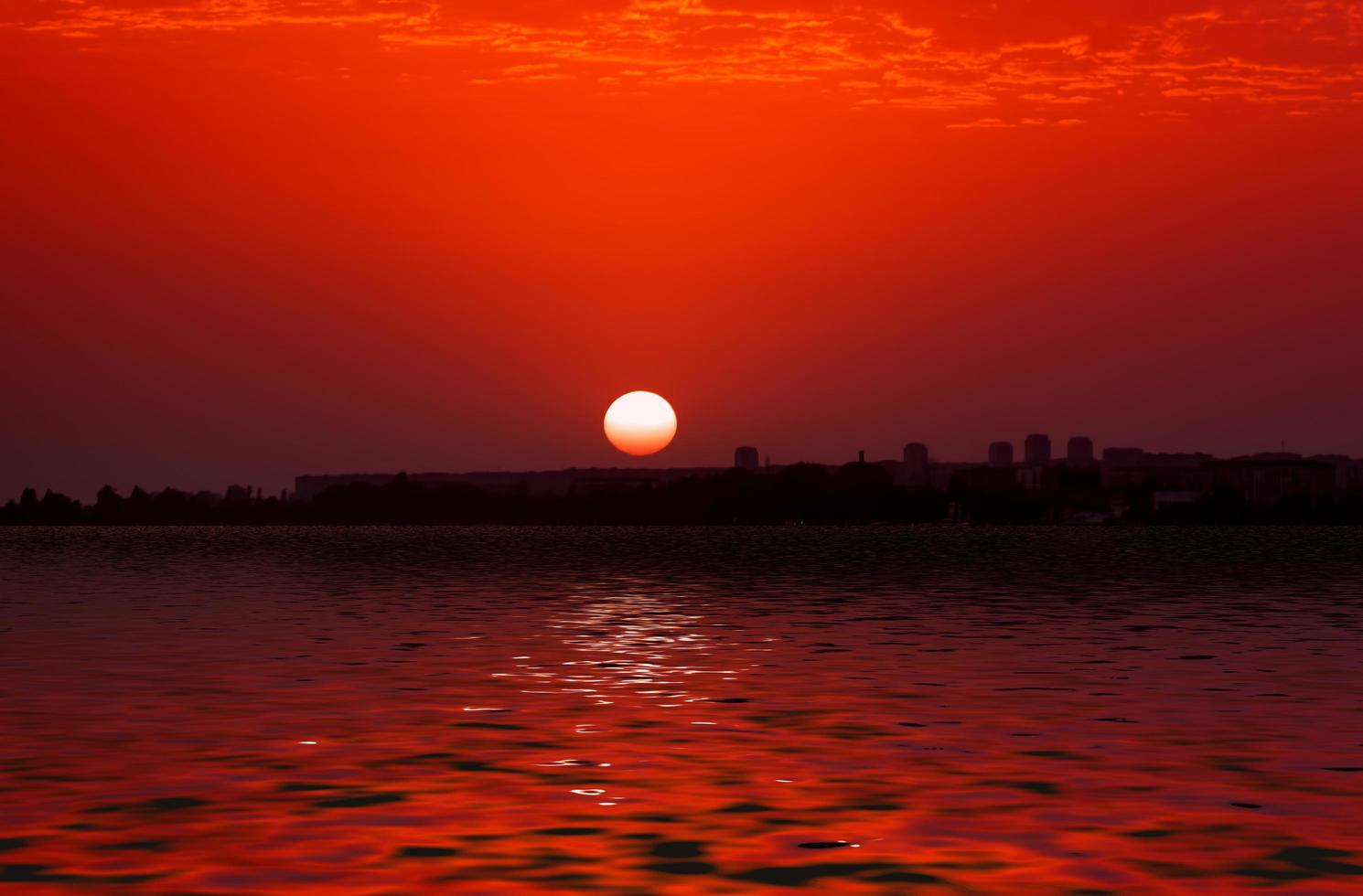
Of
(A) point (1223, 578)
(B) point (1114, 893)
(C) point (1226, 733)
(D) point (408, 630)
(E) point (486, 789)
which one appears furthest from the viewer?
(A) point (1223, 578)

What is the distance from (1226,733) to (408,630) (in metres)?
40.0

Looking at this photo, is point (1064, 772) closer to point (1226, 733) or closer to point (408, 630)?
point (1226, 733)

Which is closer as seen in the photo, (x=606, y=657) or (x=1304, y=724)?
(x=1304, y=724)

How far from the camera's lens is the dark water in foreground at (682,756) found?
2381 cm

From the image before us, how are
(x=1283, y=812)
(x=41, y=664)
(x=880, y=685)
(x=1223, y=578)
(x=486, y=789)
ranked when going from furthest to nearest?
1. (x=1223, y=578)
2. (x=41, y=664)
3. (x=880, y=685)
4. (x=486, y=789)
5. (x=1283, y=812)

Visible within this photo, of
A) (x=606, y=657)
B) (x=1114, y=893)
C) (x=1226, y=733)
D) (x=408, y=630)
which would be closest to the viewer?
(x=1114, y=893)

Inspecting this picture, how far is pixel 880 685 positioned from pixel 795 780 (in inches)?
688

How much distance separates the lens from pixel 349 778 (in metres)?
31.2

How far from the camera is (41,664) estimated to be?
179 ft

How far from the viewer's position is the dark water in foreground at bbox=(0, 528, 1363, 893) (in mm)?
23812

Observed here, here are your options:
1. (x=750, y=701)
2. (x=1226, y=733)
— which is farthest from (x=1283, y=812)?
(x=750, y=701)

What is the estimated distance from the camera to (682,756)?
34094 millimetres

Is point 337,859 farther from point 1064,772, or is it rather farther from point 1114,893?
point 1064,772

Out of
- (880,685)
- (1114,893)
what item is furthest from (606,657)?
(1114,893)
